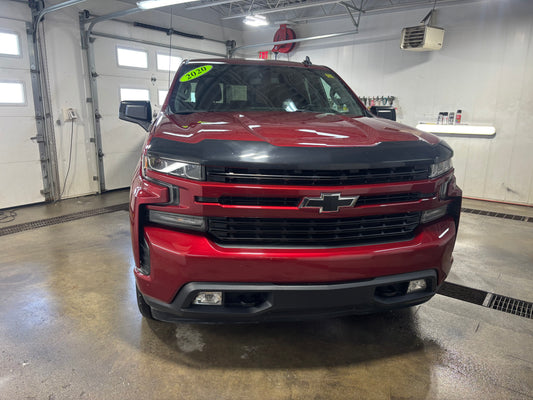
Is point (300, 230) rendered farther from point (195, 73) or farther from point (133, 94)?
point (133, 94)

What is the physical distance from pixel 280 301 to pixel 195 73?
6.38ft

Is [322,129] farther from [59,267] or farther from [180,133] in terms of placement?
[59,267]

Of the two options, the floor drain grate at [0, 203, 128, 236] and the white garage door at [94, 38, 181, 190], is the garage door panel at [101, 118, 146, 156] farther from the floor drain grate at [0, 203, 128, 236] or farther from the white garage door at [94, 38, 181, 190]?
the floor drain grate at [0, 203, 128, 236]

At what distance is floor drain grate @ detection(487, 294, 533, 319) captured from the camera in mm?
2594

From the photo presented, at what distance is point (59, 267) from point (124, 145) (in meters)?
3.79

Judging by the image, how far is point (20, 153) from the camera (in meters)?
5.30

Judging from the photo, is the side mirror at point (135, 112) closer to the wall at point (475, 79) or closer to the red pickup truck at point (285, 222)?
the red pickup truck at point (285, 222)

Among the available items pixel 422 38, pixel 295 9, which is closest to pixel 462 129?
pixel 422 38

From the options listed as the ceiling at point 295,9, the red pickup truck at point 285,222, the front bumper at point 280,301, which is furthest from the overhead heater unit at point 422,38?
the front bumper at point 280,301

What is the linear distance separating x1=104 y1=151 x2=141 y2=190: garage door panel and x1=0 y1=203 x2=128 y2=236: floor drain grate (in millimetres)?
1197

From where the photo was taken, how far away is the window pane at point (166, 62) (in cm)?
699

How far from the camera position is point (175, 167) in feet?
5.40

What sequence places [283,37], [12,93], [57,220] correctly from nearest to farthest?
[57,220]
[12,93]
[283,37]

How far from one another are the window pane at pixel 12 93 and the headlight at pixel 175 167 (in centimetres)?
456
